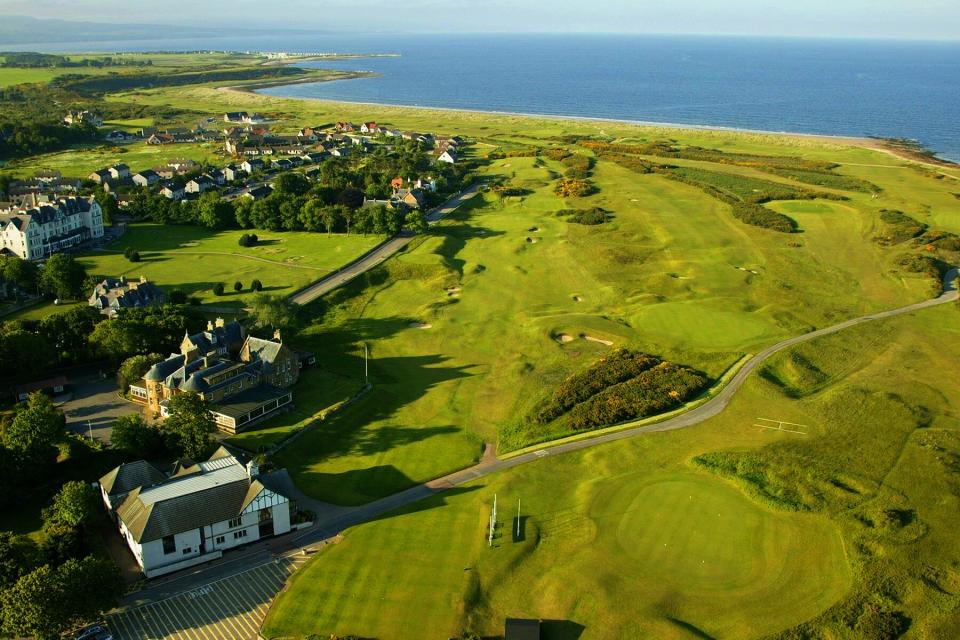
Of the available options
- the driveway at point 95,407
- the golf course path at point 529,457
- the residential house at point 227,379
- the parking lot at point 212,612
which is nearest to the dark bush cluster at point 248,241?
the residential house at point 227,379

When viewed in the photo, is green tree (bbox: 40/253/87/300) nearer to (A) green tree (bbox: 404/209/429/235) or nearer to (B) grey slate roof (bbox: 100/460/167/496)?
(B) grey slate roof (bbox: 100/460/167/496)

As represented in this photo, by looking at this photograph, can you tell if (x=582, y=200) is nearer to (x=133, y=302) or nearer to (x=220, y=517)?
(x=133, y=302)

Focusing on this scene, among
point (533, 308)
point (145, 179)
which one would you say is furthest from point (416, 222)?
point (145, 179)

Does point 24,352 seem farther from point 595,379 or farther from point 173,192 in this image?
point 173,192

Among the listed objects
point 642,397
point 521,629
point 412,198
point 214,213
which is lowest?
point 521,629

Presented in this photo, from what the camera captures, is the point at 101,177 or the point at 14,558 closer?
the point at 14,558

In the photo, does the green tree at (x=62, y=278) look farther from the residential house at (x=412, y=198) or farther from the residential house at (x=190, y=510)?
the residential house at (x=412, y=198)

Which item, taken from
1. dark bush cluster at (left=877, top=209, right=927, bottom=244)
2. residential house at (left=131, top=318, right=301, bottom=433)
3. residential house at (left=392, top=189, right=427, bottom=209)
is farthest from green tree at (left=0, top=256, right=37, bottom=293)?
dark bush cluster at (left=877, top=209, right=927, bottom=244)
